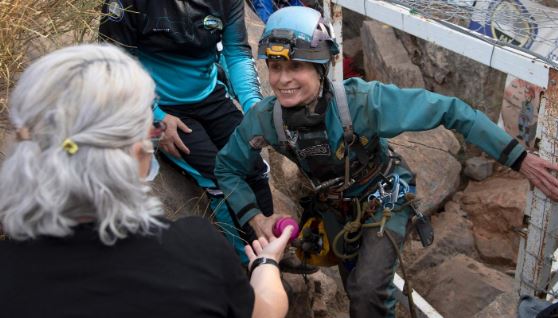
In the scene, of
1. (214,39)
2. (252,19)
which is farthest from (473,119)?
(252,19)

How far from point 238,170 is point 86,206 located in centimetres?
186

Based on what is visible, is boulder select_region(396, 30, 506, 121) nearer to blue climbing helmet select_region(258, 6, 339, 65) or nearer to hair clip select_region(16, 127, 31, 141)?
blue climbing helmet select_region(258, 6, 339, 65)

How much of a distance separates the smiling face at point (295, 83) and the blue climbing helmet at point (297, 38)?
2.7 inches

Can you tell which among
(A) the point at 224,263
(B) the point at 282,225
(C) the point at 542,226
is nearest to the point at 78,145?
(A) the point at 224,263

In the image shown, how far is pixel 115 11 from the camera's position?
360cm

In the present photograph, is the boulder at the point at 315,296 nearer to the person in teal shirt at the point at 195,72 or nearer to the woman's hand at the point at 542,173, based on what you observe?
the person in teal shirt at the point at 195,72

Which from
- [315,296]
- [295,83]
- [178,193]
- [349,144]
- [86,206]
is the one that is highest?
[86,206]

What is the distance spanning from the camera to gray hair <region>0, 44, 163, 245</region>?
61.9 inches

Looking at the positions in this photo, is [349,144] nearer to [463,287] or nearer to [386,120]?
[386,120]

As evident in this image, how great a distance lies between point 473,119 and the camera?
3006mm

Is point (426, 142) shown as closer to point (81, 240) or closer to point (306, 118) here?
point (306, 118)

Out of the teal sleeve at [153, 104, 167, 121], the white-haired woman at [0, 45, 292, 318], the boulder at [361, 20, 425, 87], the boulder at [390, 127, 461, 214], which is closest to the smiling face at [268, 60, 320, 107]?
the teal sleeve at [153, 104, 167, 121]

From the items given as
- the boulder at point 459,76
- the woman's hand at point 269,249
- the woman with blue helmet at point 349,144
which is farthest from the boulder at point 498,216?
the woman's hand at point 269,249

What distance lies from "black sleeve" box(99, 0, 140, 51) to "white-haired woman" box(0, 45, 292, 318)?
2.02m
